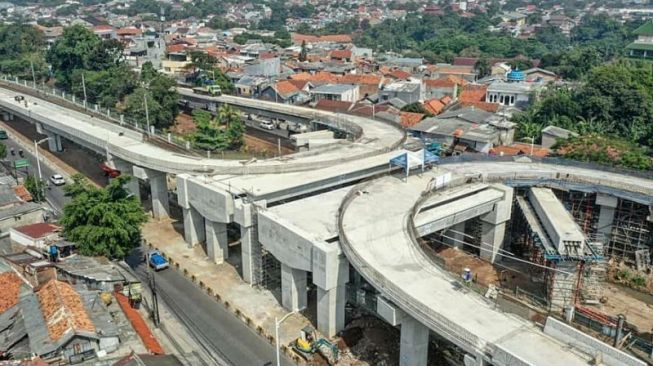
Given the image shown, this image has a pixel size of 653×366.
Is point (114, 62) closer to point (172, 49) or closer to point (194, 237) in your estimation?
point (172, 49)

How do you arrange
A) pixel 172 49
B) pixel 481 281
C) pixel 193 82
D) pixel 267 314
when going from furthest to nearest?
pixel 172 49 → pixel 193 82 → pixel 481 281 → pixel 267 314

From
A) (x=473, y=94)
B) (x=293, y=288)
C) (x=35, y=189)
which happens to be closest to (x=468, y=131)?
(x=473, y=94)

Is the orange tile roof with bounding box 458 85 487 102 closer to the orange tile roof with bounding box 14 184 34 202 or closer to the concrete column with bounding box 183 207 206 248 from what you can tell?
the concrete column with bounding box 183 207 206 248

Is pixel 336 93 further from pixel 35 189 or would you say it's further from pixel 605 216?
pixel 605 216

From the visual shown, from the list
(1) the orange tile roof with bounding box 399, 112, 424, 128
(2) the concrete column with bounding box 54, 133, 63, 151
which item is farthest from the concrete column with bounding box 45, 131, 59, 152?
(1) the orange tile roof with bounding box 399, 112, 424, 128

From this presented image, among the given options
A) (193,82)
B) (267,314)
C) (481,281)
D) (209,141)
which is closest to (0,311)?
(267,314)

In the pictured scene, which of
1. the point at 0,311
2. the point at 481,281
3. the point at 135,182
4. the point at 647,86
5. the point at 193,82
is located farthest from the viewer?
the point at 193,82

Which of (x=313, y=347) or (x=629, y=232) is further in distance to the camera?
(x=629, y=232)

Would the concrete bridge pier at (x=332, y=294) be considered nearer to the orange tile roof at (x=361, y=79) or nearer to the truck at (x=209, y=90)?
the truck at (x=209, y=90)
